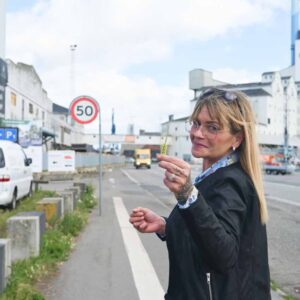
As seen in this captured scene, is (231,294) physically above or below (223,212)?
below

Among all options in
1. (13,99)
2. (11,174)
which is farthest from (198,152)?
(13,99)

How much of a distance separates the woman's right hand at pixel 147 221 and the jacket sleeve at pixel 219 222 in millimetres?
563

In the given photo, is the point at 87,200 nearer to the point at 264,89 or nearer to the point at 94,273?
the point at 94,273

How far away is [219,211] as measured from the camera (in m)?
1.90

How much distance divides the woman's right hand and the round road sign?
9753 mm

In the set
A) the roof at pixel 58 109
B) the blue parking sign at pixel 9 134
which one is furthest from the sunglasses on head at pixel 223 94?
the roof at pixel 58 109

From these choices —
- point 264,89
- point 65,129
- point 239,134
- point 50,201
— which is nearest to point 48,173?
point 50,201

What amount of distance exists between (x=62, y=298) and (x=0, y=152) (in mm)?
7803

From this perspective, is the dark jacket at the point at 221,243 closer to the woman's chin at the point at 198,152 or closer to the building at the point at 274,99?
the woman's chin at the point at 198,152

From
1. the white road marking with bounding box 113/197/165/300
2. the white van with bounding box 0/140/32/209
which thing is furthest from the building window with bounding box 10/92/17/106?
the white road marking with bounding box 113/197/165/300

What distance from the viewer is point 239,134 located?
215cm

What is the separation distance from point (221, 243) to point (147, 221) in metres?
0.74

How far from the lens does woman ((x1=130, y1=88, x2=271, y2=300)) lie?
1.82 m

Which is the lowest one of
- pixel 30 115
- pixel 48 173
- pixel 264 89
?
pixel 48 173
